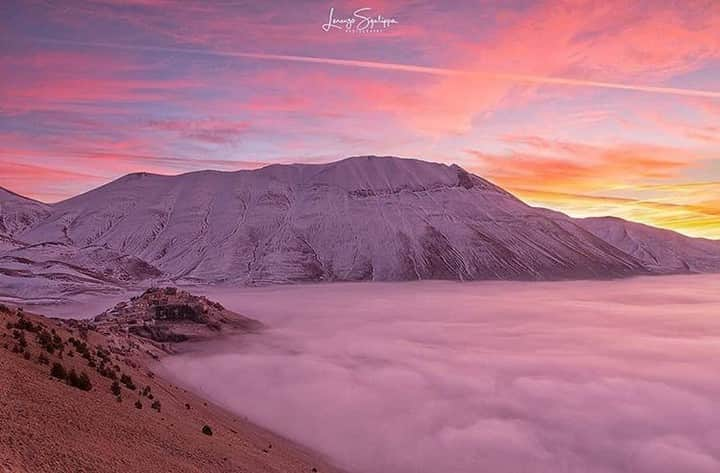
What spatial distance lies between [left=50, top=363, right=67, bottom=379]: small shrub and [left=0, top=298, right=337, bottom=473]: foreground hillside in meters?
0.04

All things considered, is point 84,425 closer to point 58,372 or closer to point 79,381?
point 79,381

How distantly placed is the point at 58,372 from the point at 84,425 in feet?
19.4

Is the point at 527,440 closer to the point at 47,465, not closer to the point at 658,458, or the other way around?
the point at 658,458

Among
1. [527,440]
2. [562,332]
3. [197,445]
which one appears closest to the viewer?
[197,445]

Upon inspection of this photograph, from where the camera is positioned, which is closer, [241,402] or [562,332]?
[241,402]

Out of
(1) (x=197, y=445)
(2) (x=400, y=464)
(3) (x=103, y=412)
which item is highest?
(3) (x=103, y=412)

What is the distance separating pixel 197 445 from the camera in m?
26.0

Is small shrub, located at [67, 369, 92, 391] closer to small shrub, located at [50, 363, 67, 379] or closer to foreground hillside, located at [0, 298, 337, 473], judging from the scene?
foreground hillside, located at [0, 298, 337, 473]

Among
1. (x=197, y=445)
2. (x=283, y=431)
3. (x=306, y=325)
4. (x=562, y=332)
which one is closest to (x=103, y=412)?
(x=197, y=445)

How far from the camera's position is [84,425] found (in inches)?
828

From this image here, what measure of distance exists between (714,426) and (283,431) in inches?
2412

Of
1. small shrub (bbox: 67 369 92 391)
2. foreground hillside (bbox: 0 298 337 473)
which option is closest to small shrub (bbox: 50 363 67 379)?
foreground hillside (bbox: 0 298 337 473)

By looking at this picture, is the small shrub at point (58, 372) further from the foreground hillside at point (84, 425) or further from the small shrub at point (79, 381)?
the small shrub at point (79, 381)

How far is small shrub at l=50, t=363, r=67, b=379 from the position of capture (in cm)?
2537
